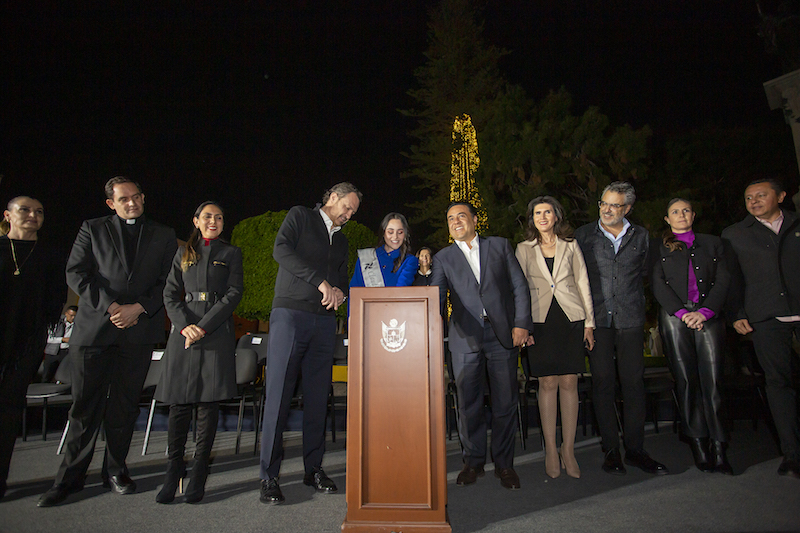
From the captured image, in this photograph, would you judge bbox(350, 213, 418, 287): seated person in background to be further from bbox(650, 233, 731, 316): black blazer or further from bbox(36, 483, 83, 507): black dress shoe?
bbox(36, 483, 83, 507): black dress shoe

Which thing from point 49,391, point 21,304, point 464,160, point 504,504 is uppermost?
point 464,160

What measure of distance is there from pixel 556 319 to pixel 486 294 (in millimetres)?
563

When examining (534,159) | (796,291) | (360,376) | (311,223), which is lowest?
(360,376)

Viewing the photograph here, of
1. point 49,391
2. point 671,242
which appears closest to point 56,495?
point 49,391

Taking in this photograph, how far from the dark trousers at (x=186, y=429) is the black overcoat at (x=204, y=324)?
0.08 meters

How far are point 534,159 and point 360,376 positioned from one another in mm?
11899

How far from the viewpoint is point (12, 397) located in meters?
2.86

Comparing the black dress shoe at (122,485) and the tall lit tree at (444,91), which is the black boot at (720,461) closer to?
the black dress shoe at (122,485)

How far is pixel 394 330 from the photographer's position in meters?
2.26

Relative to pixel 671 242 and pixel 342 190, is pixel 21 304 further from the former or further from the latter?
pixel 671 242

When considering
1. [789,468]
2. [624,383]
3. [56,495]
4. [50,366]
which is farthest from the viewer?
[50,366]

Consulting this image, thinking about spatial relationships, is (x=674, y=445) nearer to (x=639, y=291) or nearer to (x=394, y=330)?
(x=639, y=291)

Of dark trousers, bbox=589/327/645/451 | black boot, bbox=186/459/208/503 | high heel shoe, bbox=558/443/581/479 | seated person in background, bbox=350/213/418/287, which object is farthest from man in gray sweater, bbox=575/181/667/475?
black boot, bbox=186/459/208/503

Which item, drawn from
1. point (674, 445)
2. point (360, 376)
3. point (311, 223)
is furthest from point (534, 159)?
point (360, 376)
